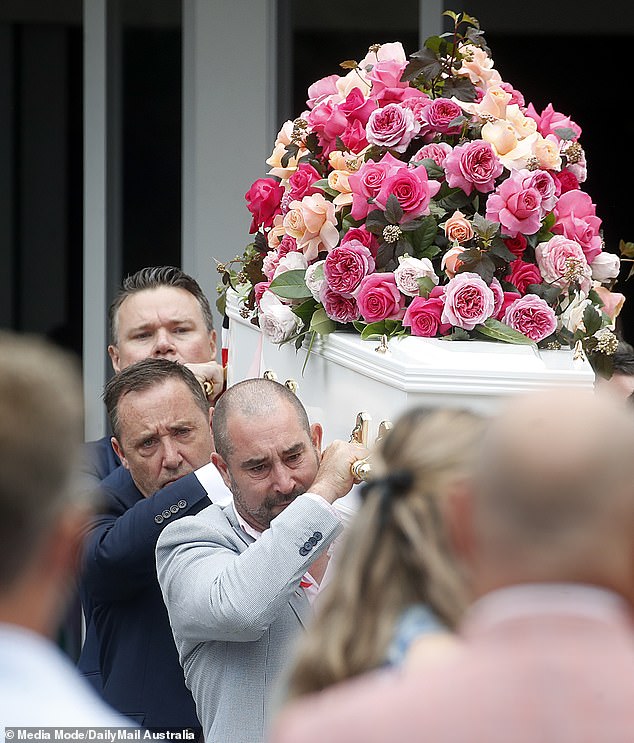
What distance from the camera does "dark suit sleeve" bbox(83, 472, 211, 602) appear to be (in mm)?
2611

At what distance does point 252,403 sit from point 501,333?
19.7 inches

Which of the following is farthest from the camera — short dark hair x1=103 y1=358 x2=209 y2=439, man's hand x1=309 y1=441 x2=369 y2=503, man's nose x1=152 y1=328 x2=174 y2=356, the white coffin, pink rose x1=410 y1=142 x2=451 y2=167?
man's nose x1=152 y1=328 x2=174 y2=356

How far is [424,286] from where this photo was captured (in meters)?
2.31

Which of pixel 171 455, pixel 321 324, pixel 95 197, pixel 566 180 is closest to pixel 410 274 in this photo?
pixel 321 324

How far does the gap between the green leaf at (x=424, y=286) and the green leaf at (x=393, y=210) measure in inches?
5.2

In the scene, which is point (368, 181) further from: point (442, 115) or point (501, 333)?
point (501, 333)

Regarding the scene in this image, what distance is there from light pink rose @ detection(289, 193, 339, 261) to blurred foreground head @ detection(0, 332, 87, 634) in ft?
4.81

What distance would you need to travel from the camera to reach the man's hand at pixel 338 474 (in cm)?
219

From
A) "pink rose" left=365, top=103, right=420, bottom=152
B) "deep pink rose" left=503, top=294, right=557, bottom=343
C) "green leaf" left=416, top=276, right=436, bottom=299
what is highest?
"pink rose" left=365, top=103, right=420, bottom=152

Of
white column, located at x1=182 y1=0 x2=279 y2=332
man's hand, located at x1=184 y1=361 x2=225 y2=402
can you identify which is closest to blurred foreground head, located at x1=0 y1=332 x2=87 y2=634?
man's hand, located at x1=184 y1=361 x2=225 y2=402

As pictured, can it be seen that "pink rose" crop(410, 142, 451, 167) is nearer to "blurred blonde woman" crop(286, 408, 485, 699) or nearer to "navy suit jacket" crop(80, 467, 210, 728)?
"navy suit jacket" crop(80, 467, 210, 728)

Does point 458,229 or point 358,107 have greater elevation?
point 358,107

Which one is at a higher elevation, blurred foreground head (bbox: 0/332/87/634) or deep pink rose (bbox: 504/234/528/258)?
deep pink rose (bbox: 504/234/528/258)

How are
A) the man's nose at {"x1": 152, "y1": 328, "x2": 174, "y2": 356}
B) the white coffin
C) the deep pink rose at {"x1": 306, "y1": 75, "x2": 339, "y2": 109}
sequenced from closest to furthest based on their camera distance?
the white coffin, the deep pink rose at {"x1": 306, "y1": 75, "x2": 339, "y2": 109}, the man's nose at {"x1": 152, "y1": 328, "x2": 174, "y2": 356}
